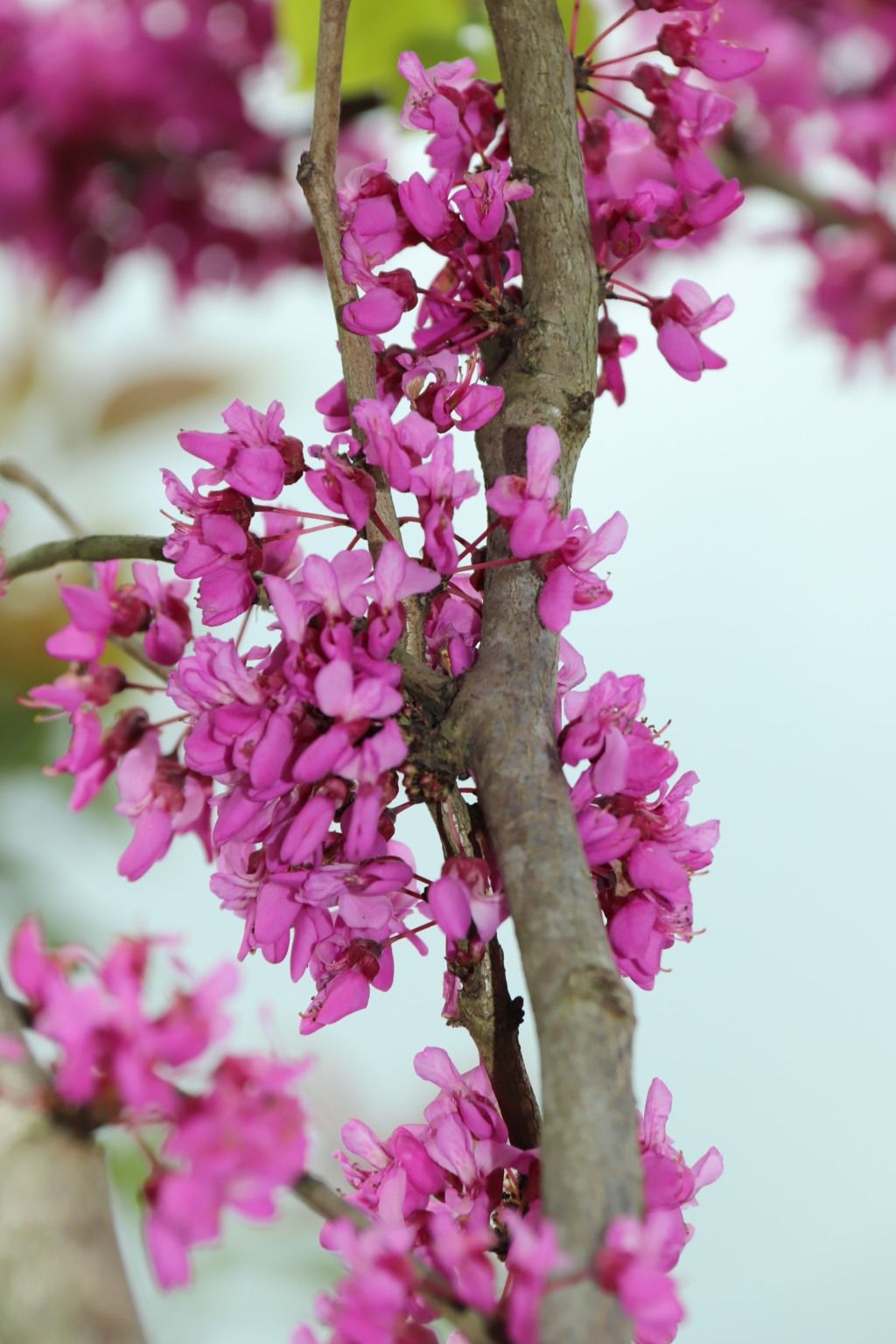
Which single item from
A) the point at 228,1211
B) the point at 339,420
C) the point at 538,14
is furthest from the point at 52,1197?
the point at 538,14

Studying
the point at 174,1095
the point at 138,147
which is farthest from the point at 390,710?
the point at 138,147

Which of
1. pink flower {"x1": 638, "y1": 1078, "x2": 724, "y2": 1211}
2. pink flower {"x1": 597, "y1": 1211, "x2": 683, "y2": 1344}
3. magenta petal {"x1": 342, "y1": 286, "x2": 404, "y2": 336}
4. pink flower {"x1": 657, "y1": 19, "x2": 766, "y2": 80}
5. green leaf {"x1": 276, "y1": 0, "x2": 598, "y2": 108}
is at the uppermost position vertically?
green leaf {"x1": 276, "y1": 0, "x2": 598, "y2": 108}

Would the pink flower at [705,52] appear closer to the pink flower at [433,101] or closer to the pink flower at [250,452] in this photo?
the pink flower at [433,101]

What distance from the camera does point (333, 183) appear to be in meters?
0.41

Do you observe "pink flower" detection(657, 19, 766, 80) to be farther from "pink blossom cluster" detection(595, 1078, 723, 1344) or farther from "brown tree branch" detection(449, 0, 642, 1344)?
"pink blossom cluster" detection(595, 1078, 723, 1344)

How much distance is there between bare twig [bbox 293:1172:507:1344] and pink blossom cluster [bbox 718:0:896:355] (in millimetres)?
1223

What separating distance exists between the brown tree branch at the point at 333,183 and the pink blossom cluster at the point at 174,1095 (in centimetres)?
16

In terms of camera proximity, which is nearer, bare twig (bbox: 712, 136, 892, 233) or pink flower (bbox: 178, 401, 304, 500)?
pink flower (bbox: 178, 401, 304, 500)

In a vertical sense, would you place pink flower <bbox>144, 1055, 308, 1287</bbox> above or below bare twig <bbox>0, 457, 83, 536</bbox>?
below

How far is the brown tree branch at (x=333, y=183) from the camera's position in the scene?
40cm

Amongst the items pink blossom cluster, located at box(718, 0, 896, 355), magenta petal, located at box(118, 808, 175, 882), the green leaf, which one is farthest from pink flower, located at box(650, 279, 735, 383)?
pink blossom cluster, located at box(718, 0, 896, 355)

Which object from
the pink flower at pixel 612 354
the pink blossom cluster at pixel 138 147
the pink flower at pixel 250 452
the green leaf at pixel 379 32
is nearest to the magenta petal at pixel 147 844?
the pink flower at pixel 250 452

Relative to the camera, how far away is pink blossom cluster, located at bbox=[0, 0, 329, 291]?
1393 mm

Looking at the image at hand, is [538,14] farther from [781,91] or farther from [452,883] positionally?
[781,91]
